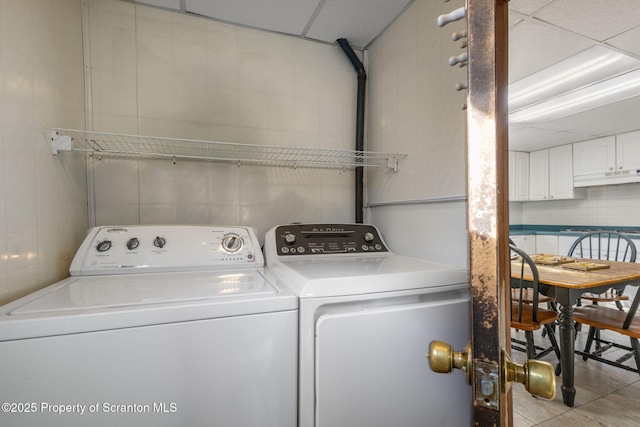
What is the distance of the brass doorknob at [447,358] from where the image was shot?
46 centimetres

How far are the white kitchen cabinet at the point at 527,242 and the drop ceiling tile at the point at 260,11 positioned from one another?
15.0ft

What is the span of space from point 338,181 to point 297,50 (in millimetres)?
881

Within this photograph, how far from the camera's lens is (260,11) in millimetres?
1612

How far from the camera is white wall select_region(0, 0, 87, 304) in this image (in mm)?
853

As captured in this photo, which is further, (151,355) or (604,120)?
(604,120)

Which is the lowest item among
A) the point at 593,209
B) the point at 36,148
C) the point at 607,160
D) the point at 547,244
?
the point at 547,244

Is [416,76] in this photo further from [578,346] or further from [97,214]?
[578,346]

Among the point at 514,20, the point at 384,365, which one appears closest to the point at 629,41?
the point at 514,20

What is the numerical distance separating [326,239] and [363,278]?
631 millimetres

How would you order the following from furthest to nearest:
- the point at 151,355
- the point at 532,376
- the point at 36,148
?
the point at 36,148 < the point at 151,355 < the point at 532,376

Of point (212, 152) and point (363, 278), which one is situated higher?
point (212, 152)

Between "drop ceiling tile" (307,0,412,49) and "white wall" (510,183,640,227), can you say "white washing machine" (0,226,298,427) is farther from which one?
"white wall" (510,183,640,227)

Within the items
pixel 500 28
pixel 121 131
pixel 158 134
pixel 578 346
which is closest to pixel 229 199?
pixel 158 134

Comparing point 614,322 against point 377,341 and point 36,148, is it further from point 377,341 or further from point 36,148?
point 36,148
